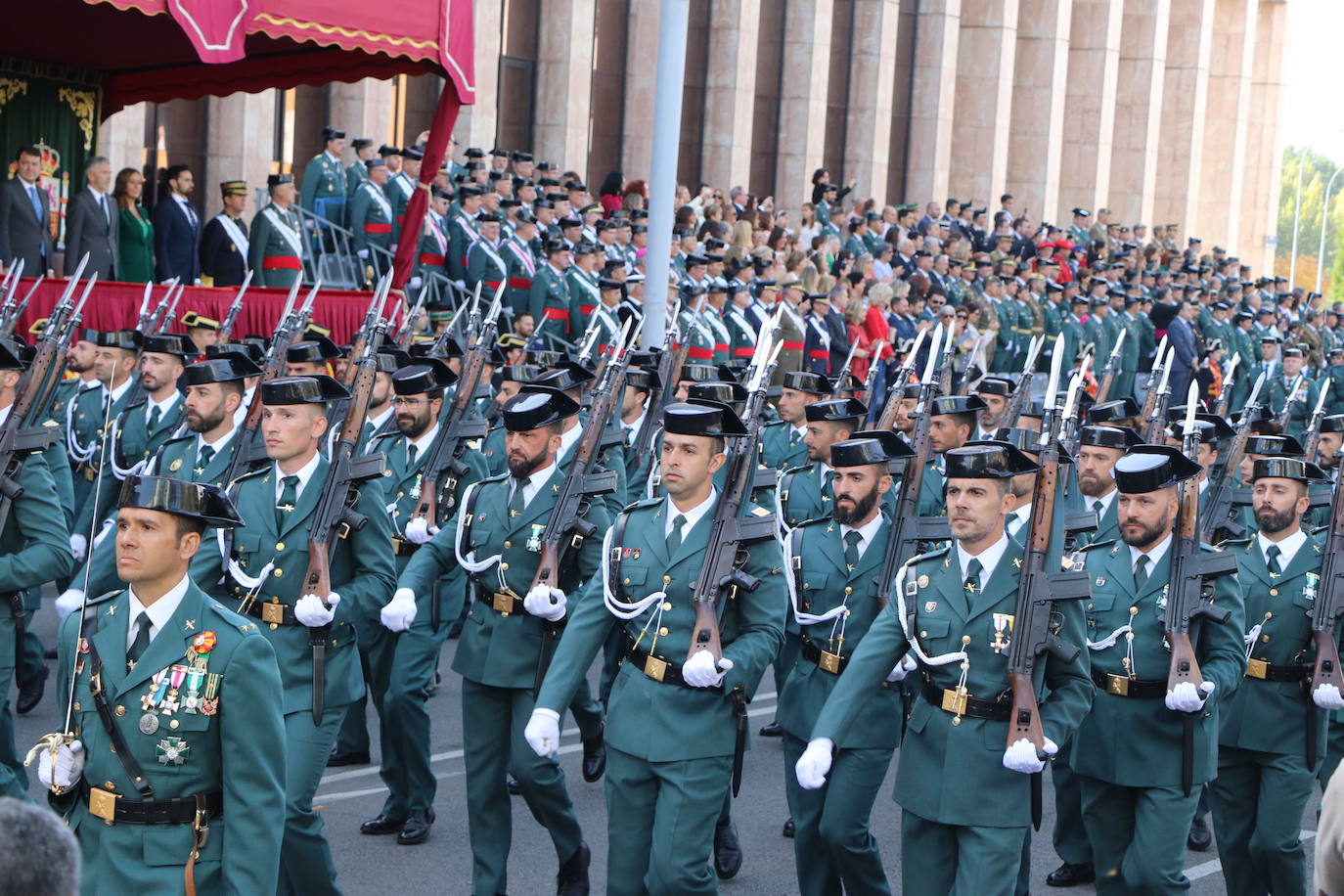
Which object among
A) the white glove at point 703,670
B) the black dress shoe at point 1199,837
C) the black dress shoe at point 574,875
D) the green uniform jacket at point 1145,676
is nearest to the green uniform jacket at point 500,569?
the black dress shoe at point 574,875

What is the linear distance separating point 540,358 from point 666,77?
213 centimetres

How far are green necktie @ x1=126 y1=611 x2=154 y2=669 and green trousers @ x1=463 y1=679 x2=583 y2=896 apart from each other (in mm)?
2126

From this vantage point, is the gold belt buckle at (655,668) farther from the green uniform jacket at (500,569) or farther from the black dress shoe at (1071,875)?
the black dress shoe at (1071,875)

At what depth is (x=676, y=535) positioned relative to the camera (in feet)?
19.2

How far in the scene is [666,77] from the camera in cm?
1193

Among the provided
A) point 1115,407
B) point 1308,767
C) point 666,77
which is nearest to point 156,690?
point 1308,767

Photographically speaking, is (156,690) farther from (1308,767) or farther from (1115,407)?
(1115,407)

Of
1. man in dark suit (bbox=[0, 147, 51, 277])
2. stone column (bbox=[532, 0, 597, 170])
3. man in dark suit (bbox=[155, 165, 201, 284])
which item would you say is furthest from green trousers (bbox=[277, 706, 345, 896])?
stone column (bbox=[532, 0, 597, 170])

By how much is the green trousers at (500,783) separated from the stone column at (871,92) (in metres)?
26.7

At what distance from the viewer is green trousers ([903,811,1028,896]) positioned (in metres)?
5.27

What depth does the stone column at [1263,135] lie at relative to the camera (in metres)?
51.6

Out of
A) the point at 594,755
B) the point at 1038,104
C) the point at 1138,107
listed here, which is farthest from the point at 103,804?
the point at 1138,107

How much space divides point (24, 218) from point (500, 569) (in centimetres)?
834

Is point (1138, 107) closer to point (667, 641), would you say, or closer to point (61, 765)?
point (667, 641)
